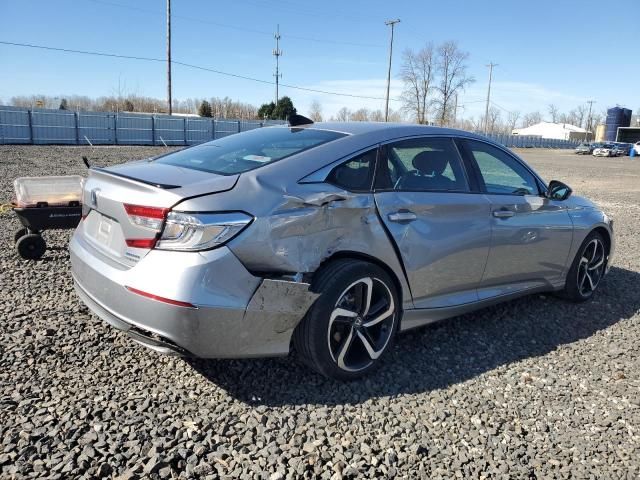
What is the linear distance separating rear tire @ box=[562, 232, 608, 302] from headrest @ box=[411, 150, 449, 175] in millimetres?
1939

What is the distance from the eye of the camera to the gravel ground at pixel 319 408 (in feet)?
7.91

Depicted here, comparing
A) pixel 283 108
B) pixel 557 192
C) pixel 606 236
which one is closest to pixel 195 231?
pixel 557 192

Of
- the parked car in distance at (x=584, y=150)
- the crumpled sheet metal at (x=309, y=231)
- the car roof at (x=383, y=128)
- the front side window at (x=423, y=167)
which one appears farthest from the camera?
the parked car in distance at (x=584, y=150)

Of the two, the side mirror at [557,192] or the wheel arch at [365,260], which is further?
the side mirror at [557,192]

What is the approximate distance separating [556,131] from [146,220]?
5802 inches

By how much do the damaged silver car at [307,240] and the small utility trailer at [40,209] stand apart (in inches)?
88.0

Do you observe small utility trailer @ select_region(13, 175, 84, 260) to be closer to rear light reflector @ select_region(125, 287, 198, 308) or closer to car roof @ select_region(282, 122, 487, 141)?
car roof @ select_region(282, 122, 487, 141)

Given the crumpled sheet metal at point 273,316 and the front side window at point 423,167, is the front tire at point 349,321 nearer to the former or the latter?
the crumpled sheet metal at point 273,316

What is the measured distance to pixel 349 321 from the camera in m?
3.09

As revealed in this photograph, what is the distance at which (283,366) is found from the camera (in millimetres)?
3314

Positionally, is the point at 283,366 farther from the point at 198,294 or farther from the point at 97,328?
the point at 97,328

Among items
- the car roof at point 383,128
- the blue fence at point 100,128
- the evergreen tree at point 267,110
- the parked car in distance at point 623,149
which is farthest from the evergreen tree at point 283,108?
the car roof at point 383,128

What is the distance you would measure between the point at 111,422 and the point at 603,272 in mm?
4790

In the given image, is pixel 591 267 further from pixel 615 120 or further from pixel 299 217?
pixel 615 120
